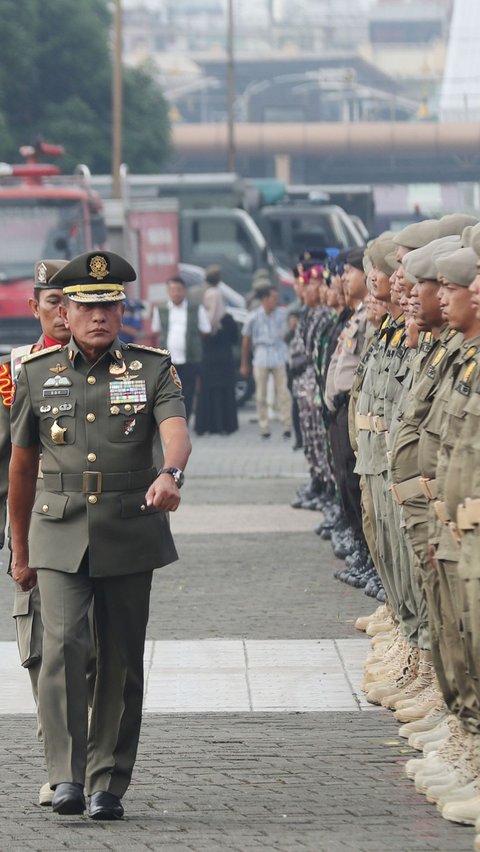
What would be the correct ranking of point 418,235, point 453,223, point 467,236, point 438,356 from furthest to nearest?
point 453,223 < point 418,235 < point 438,356 < point 467,236

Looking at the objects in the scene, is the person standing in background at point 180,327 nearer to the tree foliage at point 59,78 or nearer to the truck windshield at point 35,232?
the truck windshield at point 35,232

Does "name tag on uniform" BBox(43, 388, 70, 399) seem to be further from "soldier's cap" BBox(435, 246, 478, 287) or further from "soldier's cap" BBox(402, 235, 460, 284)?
"soldier's cap" BBox(402, 235, 460, 284)

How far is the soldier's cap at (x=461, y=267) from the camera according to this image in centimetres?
703


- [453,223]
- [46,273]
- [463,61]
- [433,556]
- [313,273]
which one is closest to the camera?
[433,556]

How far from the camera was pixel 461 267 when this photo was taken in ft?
23.1

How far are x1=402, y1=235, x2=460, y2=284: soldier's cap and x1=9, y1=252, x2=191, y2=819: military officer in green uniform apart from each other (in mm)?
1463

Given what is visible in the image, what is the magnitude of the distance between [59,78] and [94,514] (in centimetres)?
5270

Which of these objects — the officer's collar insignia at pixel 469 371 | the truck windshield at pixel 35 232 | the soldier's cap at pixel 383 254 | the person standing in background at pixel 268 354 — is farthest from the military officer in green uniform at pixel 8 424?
the truck windshield at pixel 35 232

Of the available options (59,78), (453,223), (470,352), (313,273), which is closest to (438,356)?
(470,352)

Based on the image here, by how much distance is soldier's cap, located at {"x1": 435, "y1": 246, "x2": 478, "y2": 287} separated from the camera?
7.03m

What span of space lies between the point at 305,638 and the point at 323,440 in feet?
17.3

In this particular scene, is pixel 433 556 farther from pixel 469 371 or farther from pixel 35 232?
pixel 35 232

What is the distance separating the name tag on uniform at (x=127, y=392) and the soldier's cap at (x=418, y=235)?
7.36ft

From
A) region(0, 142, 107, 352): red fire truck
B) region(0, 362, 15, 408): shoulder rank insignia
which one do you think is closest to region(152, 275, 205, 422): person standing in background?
region(0, 142, 107, 352): red fire truck
